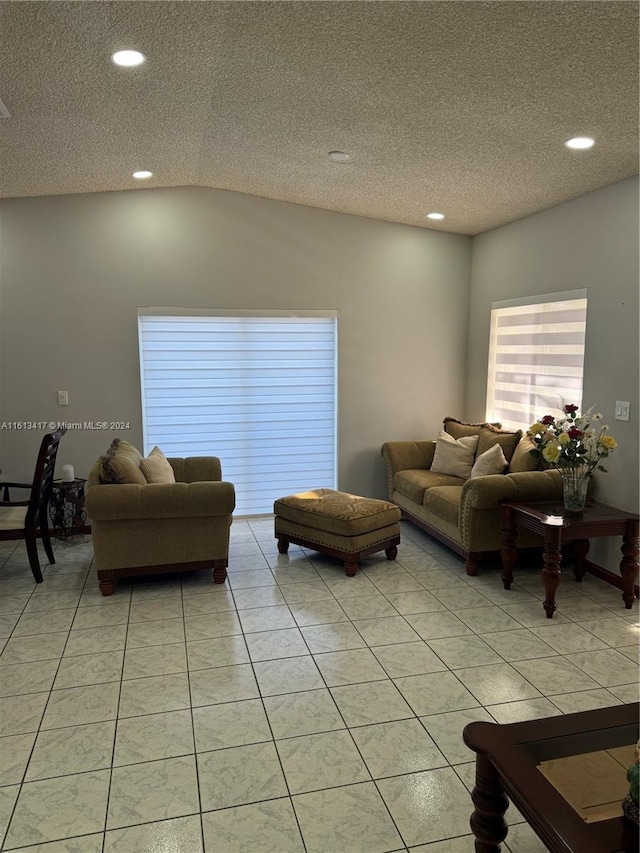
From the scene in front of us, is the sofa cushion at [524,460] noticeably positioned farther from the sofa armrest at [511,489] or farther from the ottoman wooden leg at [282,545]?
the ottoman wooden leg at [282,545]

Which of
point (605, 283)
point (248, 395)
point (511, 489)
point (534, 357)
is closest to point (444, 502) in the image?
point (511, 489)

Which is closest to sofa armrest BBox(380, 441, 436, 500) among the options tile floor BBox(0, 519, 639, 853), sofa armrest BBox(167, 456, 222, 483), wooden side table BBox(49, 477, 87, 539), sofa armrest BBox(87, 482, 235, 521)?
tile floor BBox(0, 519, 639, 853)

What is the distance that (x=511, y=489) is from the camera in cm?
393

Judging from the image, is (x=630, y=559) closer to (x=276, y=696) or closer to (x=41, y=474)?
(x=276, y=696)

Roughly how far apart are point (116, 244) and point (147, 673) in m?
→ 3.35

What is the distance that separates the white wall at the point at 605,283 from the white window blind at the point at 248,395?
71.4 inches

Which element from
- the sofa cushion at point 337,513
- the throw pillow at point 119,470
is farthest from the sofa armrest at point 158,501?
the sofa cushion at point 337,513

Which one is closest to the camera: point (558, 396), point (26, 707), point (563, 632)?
point (26, 707)

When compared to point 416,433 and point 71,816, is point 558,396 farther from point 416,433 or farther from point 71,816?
point 71,816

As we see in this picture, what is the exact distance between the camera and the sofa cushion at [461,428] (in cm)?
517

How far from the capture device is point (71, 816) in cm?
200

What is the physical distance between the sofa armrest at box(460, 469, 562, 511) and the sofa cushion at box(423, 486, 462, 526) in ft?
0.67

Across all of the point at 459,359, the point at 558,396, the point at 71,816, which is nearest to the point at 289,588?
the point at 71,816

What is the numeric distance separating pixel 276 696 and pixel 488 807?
49.2 inches
